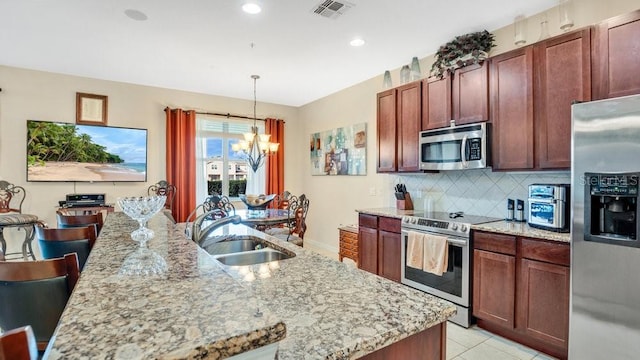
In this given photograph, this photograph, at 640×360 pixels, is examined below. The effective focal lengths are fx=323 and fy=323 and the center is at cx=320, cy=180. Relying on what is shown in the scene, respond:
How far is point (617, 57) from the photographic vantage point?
227 cm

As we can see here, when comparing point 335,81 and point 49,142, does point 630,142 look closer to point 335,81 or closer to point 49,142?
point 335,81

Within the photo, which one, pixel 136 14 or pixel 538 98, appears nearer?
pixel 538 98

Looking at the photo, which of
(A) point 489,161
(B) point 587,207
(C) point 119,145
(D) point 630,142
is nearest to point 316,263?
(B) point 587,207

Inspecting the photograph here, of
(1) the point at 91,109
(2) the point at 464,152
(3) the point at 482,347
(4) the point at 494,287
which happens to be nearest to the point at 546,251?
(4) the point at 494,287

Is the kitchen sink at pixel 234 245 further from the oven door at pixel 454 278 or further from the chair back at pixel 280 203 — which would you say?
the chair back at pixel 280 203

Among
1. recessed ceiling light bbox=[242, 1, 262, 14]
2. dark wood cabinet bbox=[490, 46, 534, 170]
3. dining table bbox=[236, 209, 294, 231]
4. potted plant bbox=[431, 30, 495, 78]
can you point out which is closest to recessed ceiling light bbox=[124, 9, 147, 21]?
recessed ceiling light bbox=[242, 1, 262, 14]

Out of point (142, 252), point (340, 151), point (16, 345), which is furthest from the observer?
point (340, 151)

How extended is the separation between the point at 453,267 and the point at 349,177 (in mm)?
2730

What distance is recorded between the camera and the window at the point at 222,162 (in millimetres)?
5957

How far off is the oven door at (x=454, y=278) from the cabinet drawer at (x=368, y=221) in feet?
2.57

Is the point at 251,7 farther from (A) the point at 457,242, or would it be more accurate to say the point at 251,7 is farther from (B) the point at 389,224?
(A) the point at 457,242

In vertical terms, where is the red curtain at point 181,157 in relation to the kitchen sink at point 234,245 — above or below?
above

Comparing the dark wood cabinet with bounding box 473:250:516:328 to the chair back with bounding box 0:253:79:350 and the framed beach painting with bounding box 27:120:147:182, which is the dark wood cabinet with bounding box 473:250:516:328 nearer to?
the chair back with bounding box 0:253:79:350

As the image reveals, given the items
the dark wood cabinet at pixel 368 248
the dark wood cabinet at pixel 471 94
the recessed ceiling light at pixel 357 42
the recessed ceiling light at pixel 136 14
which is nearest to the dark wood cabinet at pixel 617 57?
the dark wood cabinet at pixel 471 94
